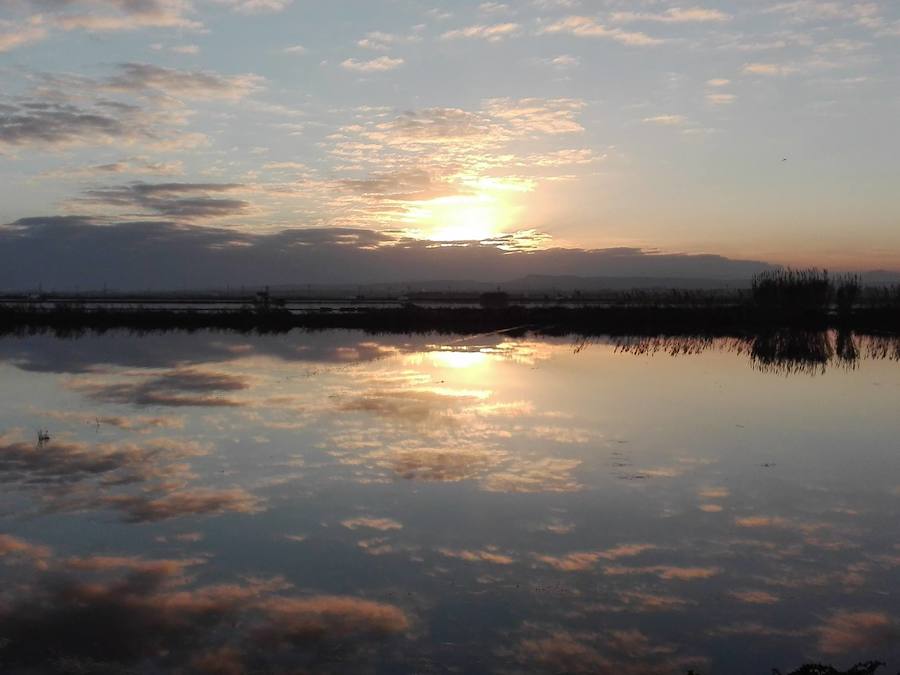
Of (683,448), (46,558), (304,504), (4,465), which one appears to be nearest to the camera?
(46,558)

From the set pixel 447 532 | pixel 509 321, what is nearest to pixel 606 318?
pixel 509 321

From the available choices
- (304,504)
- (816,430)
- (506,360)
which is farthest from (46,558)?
(506,360)

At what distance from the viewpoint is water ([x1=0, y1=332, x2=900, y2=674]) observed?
5273 millimetres

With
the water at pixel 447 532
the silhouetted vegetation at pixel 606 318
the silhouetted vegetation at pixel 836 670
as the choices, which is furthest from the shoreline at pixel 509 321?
Answer: the silhouetted vegetation at pixel 836 670

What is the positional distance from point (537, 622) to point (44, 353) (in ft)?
77.2

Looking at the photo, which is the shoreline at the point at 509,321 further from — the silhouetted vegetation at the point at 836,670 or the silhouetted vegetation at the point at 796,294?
the silhouetted vegetation at the point at 836,670

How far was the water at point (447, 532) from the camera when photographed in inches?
208

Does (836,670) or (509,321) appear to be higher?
(509,321)

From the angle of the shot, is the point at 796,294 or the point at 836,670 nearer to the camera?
the point at 836,670

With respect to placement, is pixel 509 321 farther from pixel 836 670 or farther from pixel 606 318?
pixel 836 670

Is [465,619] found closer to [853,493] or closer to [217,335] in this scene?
[853,493]

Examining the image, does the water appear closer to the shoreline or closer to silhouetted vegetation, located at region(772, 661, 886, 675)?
silhouetted vegetation, located at region(772, 661, 886, 675)

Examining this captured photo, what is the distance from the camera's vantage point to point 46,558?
6.75 metres

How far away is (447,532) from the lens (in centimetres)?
750
